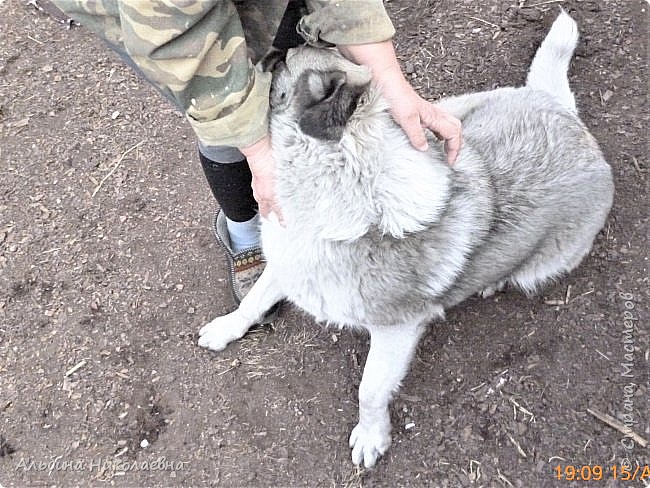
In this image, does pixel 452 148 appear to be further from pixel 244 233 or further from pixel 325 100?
pixel 244 233

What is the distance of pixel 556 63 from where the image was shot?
2822mm

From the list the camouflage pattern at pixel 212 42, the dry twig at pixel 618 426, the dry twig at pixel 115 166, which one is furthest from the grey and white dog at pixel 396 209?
the dry twig at pixel 115 166

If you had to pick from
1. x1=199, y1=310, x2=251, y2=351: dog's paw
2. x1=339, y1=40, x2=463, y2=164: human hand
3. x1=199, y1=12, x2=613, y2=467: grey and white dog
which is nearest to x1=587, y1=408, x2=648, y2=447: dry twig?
x1=199, y1=12, x2=613, y2=467: grey and white dog

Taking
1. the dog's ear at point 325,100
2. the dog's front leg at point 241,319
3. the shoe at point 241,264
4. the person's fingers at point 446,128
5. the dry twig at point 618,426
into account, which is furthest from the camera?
the shoe at point 241,264

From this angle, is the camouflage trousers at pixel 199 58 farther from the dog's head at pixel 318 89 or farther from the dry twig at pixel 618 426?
the dry twig at pixel 618 426

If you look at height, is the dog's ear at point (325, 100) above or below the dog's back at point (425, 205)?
above

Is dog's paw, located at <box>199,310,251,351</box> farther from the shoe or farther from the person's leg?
the person's leg

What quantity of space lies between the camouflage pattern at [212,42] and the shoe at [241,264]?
115 centimetres

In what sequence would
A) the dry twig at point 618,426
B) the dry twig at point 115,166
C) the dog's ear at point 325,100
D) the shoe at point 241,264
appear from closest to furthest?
the dog's ear at point 325,100
the dry twig at point 618,426
the shoe at point 241,264
the dry twig at point 115,166

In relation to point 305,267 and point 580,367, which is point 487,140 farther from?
point 580,367

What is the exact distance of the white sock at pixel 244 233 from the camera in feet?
8.79

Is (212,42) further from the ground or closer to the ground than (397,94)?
further from the ground

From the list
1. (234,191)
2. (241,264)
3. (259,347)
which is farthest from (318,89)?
(259,347)

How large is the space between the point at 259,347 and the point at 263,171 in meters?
1.17
